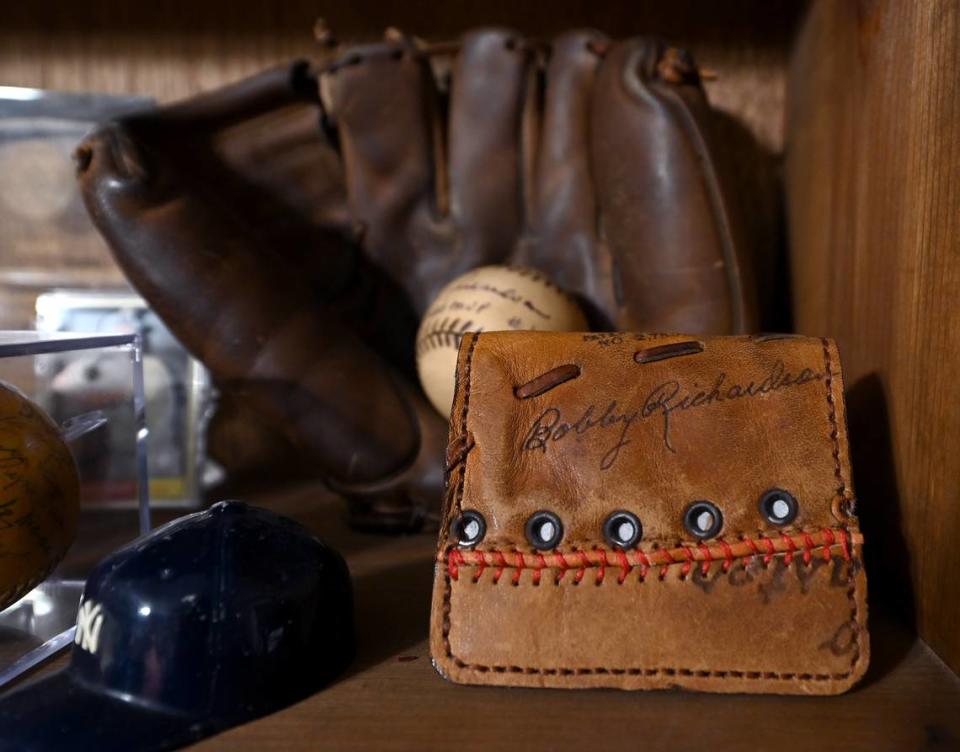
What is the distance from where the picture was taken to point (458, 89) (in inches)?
46.5

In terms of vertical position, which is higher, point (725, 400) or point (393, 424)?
point (725, 400)

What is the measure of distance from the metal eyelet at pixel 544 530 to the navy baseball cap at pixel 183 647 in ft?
0.57

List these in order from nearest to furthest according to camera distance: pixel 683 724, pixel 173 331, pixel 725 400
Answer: pixel 683 724 < pixel 725 400 < pixel 173 331

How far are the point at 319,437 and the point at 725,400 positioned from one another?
0.56 metres

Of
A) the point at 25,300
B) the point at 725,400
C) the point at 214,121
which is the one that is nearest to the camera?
the point at 725,400

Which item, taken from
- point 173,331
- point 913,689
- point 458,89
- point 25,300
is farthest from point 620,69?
point 25,300

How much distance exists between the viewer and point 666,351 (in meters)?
0.66

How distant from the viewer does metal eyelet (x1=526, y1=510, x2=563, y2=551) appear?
0.60 metres

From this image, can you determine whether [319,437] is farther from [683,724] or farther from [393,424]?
[683,724]

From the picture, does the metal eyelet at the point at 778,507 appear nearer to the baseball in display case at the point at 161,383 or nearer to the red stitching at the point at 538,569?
the red stitching at the point at 538,569

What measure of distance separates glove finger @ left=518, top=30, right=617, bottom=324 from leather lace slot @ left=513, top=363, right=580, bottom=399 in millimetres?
490

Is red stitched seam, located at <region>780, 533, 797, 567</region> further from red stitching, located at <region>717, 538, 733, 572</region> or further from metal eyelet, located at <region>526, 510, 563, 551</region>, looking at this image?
metal eyelet, located at <region>526, 510, 563, 551</region>

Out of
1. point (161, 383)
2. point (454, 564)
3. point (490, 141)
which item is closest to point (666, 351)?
point (454, 564)
